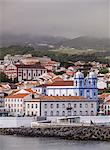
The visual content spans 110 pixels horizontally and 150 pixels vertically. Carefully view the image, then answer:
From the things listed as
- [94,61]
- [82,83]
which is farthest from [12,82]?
[82,83]

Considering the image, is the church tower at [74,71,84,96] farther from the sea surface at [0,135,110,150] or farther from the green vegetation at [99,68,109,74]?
the sea surface at [0,135,110,150]

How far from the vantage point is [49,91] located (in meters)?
8.89

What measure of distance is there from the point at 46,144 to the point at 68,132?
0.90 metres

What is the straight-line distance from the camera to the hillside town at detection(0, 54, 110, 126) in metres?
8.02

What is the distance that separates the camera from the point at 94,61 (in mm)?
10305

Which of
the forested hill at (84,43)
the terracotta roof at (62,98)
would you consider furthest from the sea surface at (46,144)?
the forested hill at (84,43)

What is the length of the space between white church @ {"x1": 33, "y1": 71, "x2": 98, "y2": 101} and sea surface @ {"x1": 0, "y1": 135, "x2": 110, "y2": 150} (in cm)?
197

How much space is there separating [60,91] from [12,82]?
5.49 ft

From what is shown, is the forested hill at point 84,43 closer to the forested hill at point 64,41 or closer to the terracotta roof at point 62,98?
the forested hill at point 64,41

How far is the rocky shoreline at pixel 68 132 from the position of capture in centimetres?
687

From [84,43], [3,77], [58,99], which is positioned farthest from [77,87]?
[3,77]

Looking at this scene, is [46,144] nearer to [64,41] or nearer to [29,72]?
[64,41]

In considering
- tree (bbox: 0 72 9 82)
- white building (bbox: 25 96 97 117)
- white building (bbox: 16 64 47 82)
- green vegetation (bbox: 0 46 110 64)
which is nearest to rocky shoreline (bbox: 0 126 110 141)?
white building (bbox: 25 96 97 117)

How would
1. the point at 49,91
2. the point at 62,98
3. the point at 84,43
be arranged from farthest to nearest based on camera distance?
the point at 49,91
the point at 84,43
the point at 62,98
